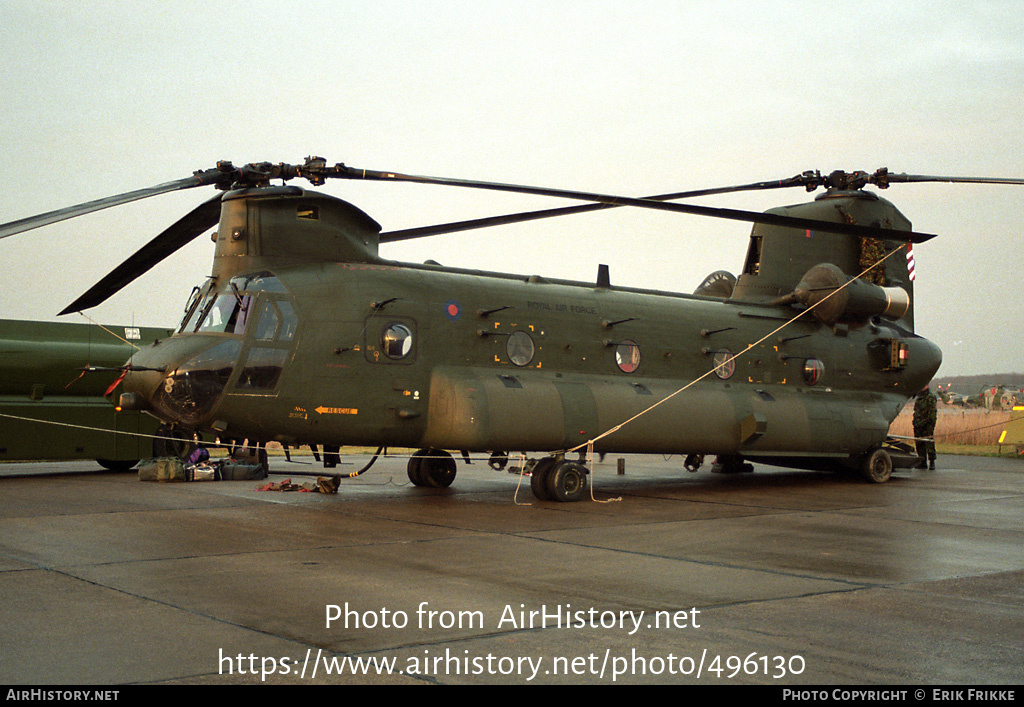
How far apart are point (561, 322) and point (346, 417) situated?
4.06 meters

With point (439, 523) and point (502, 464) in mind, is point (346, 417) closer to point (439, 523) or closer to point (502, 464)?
point (439, 523)

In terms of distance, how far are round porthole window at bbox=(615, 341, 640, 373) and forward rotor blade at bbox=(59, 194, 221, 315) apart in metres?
6.87

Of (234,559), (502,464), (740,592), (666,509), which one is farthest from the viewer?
(502,464)

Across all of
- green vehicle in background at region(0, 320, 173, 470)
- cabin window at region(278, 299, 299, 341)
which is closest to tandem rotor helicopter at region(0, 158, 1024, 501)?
cabin window at region(278, 299, 299, 341)

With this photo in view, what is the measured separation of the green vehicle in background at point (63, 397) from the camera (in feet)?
59.2

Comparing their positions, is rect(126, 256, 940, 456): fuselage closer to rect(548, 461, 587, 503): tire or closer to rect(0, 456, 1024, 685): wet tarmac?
rect(548, 461, 587, 503): tire

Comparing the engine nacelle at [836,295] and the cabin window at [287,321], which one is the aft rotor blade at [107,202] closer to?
the cabin window at [287,321]

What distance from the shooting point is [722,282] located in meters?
20.6

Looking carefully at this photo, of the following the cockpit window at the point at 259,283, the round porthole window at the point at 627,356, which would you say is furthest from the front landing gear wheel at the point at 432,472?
the cockpit window at the point at 259,283

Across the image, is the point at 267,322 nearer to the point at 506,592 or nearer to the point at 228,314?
the point at 228,314

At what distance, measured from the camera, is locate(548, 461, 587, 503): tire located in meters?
14.1

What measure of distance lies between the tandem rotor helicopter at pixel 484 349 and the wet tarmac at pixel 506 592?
4.51 ft

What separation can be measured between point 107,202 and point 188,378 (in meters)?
2.51

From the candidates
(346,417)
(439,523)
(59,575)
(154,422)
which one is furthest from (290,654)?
(154,422)
